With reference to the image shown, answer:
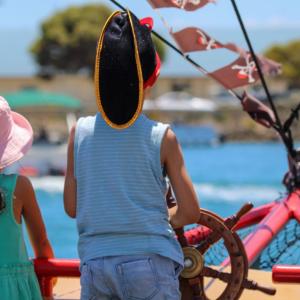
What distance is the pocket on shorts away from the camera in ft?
8.18

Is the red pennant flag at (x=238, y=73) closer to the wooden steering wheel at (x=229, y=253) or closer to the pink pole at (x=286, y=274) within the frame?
the wooden steering wheel at (x=229, y=253)

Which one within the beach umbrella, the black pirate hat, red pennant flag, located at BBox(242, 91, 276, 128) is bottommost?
the beach umbrella

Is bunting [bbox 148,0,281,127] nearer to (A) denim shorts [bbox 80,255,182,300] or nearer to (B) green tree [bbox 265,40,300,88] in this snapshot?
(A) denim shorts [bbox 80,255,182,300]

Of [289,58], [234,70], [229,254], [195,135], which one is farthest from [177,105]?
[229,254]

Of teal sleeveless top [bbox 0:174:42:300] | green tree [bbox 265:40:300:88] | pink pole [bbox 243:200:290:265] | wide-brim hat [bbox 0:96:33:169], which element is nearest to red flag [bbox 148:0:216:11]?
pink pole [bbox 243:200:290:265]

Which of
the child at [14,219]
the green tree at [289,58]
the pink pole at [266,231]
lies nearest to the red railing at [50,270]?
the child at [14,219]

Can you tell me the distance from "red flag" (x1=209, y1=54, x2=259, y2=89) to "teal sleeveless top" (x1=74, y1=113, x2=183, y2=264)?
2375 millimetres

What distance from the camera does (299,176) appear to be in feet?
15.9

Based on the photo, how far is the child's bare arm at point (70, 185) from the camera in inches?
104

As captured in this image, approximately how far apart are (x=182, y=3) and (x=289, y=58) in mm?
54573

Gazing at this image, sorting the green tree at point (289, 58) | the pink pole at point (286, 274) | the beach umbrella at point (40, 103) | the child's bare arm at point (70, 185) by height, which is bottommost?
the green tree at point (289, 58)

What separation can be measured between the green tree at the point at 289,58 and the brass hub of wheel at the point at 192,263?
54.3 metres

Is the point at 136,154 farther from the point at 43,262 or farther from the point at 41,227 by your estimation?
the point at 43,262

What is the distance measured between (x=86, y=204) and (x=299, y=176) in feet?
8.08
